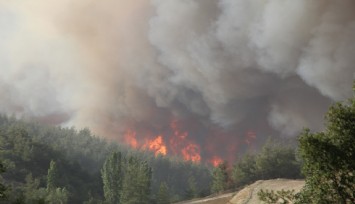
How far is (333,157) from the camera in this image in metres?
14.1

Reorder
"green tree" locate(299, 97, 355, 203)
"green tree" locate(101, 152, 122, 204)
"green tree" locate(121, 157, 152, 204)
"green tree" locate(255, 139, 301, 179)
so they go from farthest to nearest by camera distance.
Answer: "green tree" locate(255, 139, 301, 179)
"green tree" locate(101, 152, 122, 204)
"green tree" locate(121, 157, 152, 204)
"green tree" locate(299, 97, 355, 203)

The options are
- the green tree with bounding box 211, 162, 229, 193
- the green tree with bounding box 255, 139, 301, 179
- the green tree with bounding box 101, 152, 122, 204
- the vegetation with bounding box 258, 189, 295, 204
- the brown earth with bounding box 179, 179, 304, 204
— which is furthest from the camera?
the green tree with bounding box 255, 139, 301, 179

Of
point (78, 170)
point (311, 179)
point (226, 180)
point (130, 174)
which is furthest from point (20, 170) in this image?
point (311, 179)

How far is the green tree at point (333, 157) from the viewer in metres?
14.2

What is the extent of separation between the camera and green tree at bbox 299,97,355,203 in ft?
46.5

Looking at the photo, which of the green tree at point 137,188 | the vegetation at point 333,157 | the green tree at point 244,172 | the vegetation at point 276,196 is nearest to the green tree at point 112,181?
the green tree at point 137,188

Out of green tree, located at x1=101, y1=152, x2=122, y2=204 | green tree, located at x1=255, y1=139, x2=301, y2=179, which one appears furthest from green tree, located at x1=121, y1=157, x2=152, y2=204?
green tree, located at x1=255, y1=139, x2=301, y2=179

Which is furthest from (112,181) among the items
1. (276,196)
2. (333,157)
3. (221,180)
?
(333,157)

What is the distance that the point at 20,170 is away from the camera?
426 ft

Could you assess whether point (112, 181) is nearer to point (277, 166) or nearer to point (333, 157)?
point (277, 166)

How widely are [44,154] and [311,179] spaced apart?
149288 millimetres

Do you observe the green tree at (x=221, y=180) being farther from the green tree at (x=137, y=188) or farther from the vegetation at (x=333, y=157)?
the vegetation at (x=333, y=157)

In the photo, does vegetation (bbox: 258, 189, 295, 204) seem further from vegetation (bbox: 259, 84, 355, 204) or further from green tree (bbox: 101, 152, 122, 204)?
green tree (bbox: 101, 152, 122, 204)

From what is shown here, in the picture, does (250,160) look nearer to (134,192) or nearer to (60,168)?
(134,192)
